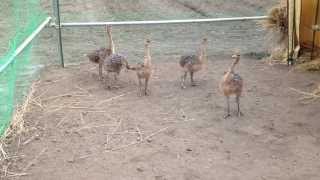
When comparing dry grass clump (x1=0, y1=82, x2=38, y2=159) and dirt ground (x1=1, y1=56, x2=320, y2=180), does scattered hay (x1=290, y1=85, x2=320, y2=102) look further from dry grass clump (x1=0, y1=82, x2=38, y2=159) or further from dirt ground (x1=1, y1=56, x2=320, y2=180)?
dry grass clump (x1=0, y1=82, x2=38, y2=159)

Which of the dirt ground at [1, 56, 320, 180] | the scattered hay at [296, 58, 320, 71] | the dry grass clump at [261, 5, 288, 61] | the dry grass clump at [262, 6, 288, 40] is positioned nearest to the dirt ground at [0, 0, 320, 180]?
the dirt ground at [1, 56, 320, 180]

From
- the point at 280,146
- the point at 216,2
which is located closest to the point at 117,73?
the point at 280,146

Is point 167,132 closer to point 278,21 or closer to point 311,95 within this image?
point 311,95

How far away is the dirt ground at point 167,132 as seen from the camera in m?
5.69

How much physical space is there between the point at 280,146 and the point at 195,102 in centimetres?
159

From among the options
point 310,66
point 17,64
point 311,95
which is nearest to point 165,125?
point 17,64

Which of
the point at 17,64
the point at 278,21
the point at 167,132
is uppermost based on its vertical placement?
the point at 278,21

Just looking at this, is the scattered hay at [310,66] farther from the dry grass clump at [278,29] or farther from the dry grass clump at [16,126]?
the dry grass clump at [16,126]

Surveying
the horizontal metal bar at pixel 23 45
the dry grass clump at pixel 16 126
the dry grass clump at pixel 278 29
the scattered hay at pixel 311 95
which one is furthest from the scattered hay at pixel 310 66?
the dry grass clump at pixel 16 126

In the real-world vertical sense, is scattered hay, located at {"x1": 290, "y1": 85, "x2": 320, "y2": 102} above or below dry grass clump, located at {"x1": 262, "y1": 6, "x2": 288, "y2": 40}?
below

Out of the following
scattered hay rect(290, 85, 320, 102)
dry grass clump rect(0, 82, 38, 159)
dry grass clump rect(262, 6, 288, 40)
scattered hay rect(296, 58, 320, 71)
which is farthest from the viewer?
dry grass clump rect(262, 6, 288, 40)

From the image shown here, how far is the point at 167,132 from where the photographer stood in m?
6.57

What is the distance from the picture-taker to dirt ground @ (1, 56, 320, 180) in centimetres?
569

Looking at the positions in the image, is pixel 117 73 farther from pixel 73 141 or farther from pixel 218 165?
pixel 218 165
